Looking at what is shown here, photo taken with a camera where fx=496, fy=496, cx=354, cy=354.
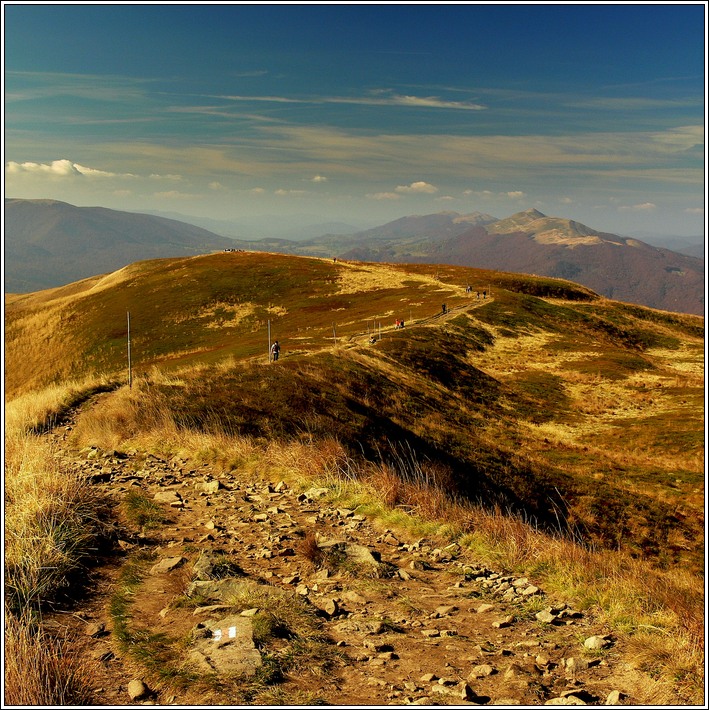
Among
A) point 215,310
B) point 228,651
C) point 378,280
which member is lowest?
point 228,651

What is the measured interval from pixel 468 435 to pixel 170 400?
21124 millimetres

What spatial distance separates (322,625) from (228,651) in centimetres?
132

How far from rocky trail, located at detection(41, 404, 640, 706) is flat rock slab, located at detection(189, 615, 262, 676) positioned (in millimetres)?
18

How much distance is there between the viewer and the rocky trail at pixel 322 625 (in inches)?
215

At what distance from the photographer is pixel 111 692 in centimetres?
531

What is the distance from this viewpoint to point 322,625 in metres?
6.68

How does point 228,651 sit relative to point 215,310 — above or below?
below

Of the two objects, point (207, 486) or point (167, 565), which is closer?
point (167, 565)

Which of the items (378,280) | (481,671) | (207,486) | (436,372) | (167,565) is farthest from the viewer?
(378,280)

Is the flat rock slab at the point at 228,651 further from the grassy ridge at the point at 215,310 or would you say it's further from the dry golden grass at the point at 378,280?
the dry golden grass at the point at 378,280

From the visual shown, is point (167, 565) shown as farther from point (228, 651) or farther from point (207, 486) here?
point (207, 486)

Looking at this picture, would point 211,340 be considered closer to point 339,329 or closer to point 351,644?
point 339,329

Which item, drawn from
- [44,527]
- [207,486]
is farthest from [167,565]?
[207,486]

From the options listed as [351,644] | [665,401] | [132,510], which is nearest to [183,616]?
[351,644]
